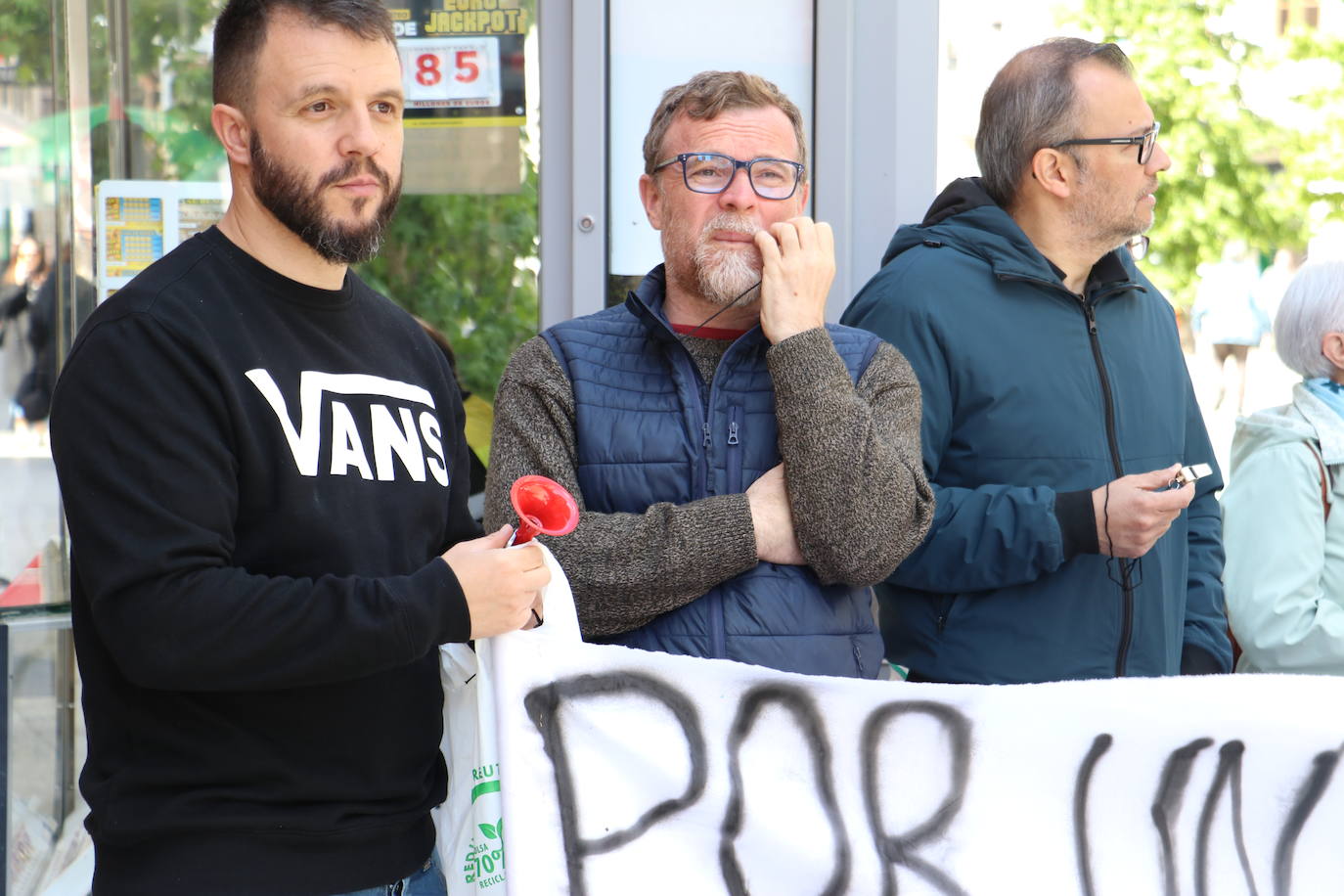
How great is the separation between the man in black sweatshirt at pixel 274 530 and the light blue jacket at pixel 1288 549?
198cm

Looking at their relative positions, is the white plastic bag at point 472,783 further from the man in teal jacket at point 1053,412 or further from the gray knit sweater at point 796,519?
the man in teal jacket at point 1053,412

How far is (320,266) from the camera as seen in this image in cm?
210

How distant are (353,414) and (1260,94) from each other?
54.7 feet

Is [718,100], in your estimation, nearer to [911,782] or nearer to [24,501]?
[911,782]

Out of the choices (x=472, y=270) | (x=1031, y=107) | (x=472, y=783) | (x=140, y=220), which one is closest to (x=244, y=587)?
(x=472, y=783)

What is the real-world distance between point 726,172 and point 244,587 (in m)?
1.27

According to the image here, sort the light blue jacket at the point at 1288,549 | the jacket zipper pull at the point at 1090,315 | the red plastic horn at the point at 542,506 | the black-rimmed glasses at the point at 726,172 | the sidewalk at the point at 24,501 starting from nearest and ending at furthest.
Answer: the red plastic horn at the point at 542,506, the black-rimmed glasses at the point at 726,172, the jacket zipper pull at the point at 1090,315, the light blue jacket at the point at 1288,549, the sidewalk at the point at 24,501

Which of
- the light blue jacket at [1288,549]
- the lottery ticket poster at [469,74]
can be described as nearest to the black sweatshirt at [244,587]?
the light blue jacket at [1288,549]

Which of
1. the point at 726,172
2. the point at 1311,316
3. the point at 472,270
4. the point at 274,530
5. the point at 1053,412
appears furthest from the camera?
the point at 472,270

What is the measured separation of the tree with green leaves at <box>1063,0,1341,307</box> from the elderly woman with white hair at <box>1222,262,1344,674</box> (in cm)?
1376

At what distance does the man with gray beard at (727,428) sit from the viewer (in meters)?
2.39

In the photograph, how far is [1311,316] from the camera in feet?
12.0

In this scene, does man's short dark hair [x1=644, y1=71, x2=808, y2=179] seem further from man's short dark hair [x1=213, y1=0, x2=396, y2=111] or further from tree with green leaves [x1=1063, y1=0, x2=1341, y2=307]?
tree with green leaves [x1=1063, y1=0, x2=1341, y2=307]

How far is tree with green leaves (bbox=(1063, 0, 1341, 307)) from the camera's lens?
16.4 metres
